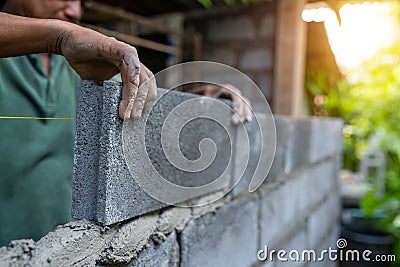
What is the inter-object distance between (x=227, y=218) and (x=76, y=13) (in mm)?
954

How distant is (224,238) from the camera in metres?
1.25

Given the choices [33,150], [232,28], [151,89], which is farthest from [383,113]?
[151,89]

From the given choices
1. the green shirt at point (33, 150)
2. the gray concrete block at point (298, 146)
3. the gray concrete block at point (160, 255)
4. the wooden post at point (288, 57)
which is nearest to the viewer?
the gray concrete block at point (160, 255)

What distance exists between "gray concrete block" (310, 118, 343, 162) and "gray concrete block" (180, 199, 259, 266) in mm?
1134

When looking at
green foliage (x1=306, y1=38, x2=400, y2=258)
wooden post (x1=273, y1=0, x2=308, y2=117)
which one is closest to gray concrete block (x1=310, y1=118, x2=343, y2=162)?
wooden post (x1=273, y1=0, x2=308, y2=117)

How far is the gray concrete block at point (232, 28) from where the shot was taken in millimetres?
3445

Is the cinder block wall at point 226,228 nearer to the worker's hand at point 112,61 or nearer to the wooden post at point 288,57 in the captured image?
the worker's hand at point 112,61

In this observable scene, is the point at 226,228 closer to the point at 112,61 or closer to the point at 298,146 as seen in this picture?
the point at 112,61

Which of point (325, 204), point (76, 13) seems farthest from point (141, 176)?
point (325, 204)

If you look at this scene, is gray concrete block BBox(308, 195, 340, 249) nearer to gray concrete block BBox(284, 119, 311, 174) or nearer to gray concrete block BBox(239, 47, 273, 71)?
gray concrete block BBox(284, 119, 311, 174)

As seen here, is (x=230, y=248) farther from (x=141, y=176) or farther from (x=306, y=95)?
(x=306, y=95)

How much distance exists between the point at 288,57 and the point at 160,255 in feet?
8.56

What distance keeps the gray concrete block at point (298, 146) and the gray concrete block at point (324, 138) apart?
12 cm

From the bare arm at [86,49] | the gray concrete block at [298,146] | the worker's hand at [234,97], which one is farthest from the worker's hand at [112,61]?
the gray concrete block at [298,146]
